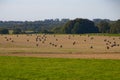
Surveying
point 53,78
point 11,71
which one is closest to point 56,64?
point 11,71

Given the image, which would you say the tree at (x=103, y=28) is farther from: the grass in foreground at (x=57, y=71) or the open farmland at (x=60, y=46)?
the grass in foreground at (x=57, y=71)

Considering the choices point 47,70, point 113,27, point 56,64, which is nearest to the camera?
point 47,70

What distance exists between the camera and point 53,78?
17.9 m

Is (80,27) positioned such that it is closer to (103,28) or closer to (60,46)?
(103,28)

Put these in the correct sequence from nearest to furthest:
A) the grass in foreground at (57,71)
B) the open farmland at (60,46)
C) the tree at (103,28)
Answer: the grass in foreground at (57,71) < the open farmland at (60,46) < the tree at (103,28)

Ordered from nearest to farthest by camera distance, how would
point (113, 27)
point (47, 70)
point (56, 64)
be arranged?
point (47, 70) → point (56, 64) → point (113, 27)

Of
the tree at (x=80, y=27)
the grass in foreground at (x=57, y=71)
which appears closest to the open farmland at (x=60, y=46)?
the grass in foreground at (x=57, y=71)

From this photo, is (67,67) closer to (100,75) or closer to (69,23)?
(100,75)

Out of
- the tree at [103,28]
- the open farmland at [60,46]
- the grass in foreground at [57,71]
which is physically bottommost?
the open farmland at [60,46]

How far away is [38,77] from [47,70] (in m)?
2.44

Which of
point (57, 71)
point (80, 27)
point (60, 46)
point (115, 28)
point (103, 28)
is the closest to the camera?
point (57, 71)

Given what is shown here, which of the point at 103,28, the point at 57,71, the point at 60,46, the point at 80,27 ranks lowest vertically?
the point at 60,46

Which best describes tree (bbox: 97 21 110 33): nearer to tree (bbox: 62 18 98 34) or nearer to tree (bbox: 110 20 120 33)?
tree (bbox: 62 18 98 34)

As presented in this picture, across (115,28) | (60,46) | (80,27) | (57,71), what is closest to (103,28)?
(115,28)
